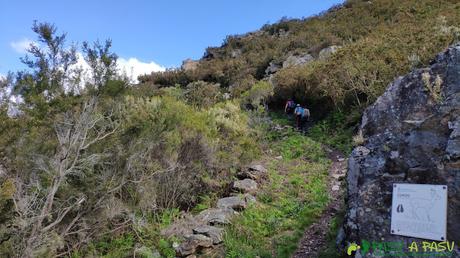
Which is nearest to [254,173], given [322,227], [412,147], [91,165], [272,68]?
[322,227]

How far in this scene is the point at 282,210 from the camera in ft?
22.8

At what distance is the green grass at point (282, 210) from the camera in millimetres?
5645

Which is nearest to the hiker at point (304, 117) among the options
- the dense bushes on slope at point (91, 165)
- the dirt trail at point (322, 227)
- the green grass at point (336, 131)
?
the green grass at point (336, 131)

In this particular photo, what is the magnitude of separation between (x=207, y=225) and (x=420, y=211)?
4.10 meters

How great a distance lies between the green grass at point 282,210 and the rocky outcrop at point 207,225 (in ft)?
0.62

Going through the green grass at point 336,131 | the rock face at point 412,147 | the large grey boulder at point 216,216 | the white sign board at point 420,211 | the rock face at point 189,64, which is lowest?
the large grey boulder at point 216,216

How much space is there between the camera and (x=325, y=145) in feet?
37.8

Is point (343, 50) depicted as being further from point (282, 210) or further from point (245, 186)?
point (282, 210)

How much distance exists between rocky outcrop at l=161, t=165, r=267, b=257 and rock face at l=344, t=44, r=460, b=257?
2.82 metres

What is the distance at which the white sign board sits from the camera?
9.43 feet

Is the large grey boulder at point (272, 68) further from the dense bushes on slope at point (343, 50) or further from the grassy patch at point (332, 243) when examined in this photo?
the grassy patch at point (332, 243)

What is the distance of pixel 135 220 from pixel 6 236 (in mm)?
2319

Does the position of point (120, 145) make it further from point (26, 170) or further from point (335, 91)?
point (335, 91)

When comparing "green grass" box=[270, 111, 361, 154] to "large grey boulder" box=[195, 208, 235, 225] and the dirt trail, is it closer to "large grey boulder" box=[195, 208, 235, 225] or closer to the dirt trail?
the dirt trail
